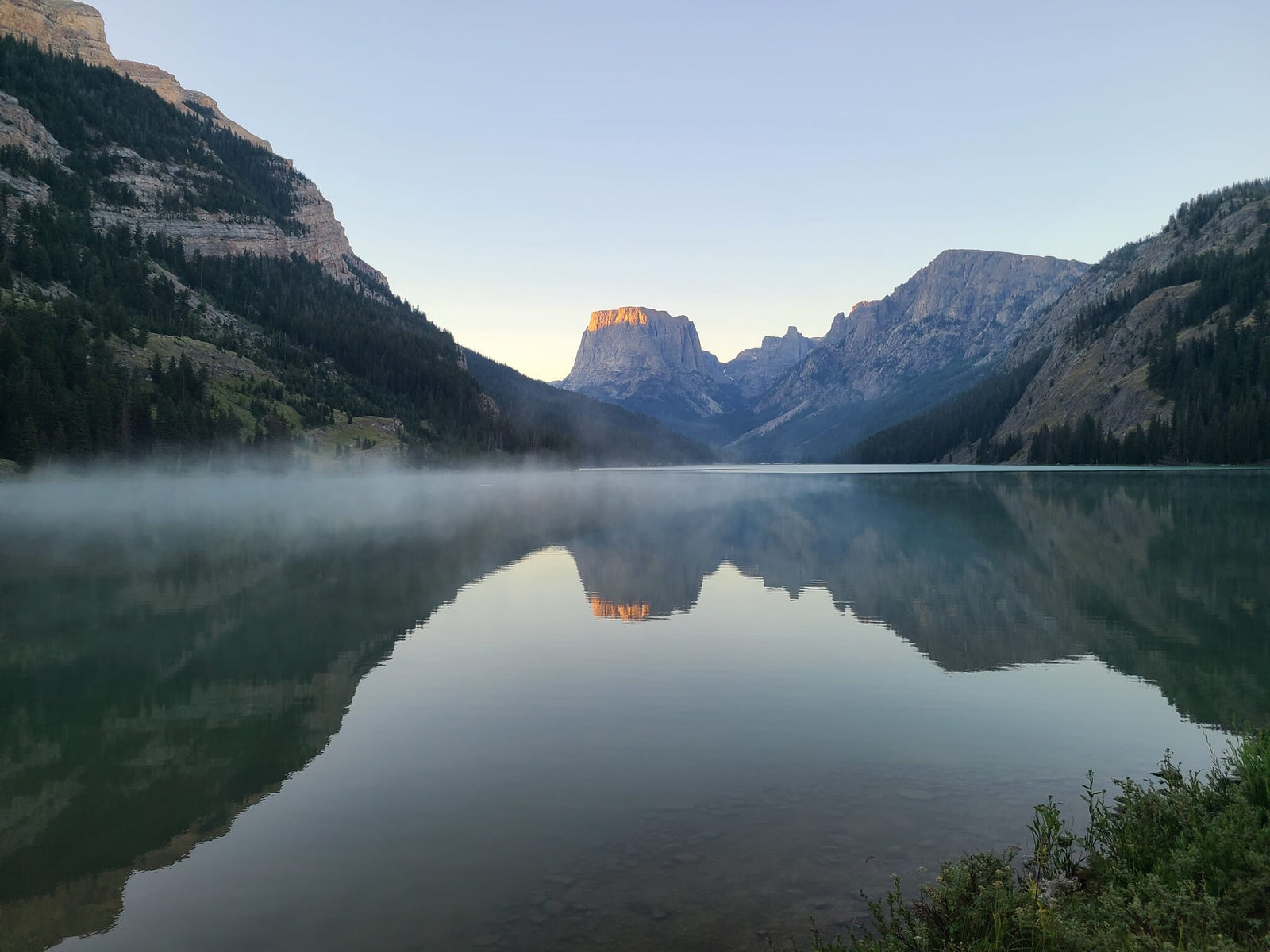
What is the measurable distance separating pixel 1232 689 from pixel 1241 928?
1593 centimetres

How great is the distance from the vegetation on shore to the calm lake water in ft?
4.31

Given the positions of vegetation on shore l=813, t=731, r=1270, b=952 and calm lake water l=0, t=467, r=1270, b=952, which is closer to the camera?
vegetation on shore l=813, t=731, r=1270, b=952

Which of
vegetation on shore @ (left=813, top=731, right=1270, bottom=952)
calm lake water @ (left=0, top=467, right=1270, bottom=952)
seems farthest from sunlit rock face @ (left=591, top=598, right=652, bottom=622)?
vegetation on shore @ (left=813, top=731, right=1270, bottom=952)


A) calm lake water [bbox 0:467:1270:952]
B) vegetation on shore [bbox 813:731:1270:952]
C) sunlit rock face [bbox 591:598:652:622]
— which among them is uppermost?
vegetation on shore [bbox 813:731:1270:952]

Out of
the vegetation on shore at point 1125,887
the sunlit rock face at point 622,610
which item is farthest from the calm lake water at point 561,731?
the vegetation on shore at point 1125,887

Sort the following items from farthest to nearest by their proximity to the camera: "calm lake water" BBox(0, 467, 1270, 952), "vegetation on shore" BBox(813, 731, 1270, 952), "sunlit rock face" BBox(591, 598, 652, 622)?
"sunlit rock face" BBox(591, 598, 652, 622) < "calm lake water" BBox(0, 467, 1270, 952) < "vegetation on shore" BBox(813, 731, 1270, 952)

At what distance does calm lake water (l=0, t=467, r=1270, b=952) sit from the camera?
11.5 m

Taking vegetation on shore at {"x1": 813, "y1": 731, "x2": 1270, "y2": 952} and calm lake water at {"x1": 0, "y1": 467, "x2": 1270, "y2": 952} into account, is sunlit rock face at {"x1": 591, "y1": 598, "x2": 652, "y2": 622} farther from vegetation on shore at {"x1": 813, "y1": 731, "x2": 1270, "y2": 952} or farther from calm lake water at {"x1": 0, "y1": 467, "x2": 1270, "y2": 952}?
vegetation on shore at {"x1": 813, "y1": 731, "x2": 1270, "y2": 952}

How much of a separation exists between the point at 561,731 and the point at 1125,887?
40.5 ft

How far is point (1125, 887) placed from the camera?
32.8 ft

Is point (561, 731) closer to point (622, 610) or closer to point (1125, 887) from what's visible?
point (1125, 887)

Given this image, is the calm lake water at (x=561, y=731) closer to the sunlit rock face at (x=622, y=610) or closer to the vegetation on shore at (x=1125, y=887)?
the sunlit rock face at (x=622, y=610)

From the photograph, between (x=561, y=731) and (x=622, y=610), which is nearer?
(x=561, y=731)

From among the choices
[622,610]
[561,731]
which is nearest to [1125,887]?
[561,731]
